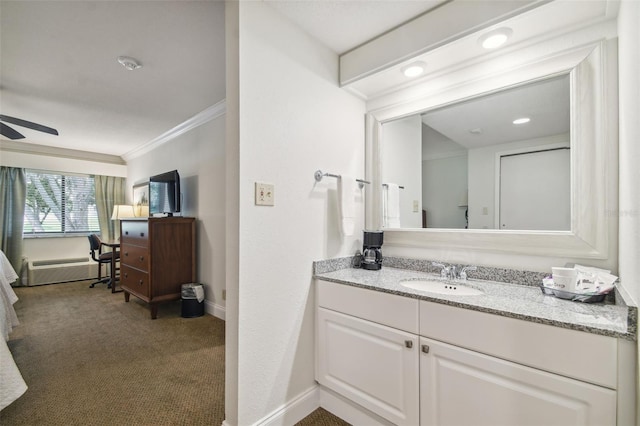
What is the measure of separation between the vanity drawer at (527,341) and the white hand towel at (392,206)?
823mm

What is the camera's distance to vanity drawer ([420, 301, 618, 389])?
0.88 m

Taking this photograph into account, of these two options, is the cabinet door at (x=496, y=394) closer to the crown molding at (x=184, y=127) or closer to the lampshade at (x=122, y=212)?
the crown molding at (x=184, y=127)

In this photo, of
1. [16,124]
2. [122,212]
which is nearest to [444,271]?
[16,124]

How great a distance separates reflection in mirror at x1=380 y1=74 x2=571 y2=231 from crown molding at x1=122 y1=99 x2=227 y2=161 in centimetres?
160

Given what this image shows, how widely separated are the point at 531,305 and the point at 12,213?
683 centimetres

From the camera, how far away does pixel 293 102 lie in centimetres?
158

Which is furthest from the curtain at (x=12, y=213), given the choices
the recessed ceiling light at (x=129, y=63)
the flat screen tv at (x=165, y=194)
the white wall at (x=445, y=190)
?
the white wall at (x=445, y=190)

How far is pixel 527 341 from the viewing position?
1.00 meters

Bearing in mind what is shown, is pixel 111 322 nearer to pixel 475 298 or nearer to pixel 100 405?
pixel 100 405

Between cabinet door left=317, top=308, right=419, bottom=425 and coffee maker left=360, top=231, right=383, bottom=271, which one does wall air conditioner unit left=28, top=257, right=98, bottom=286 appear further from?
coffee maker left=360, top=231, right=383, bottom=271

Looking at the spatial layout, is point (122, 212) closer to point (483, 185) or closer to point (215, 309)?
point (215, 309)

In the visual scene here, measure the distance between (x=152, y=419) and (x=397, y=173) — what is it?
2.14m

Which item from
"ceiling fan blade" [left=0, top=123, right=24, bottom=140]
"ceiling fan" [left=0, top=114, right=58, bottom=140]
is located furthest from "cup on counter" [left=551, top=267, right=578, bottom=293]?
"ceiling fan blade" [left=0, top=123, right=24, bottom=140]

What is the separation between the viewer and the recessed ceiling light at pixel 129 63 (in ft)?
7.08
